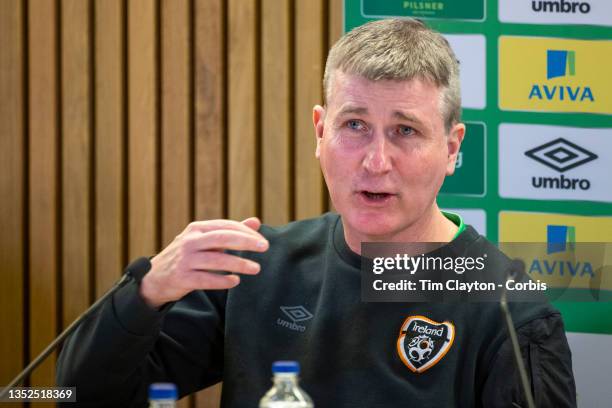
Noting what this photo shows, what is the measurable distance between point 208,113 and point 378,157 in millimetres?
1354

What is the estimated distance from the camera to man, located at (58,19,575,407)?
1702 mm

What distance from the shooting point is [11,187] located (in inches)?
118

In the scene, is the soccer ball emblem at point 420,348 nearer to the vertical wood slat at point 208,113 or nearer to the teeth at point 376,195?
the teeth at point 376,195

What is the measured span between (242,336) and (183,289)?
0.39m

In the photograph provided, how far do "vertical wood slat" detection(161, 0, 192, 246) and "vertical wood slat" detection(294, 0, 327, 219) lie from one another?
0.39 m

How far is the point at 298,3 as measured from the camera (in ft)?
10.0

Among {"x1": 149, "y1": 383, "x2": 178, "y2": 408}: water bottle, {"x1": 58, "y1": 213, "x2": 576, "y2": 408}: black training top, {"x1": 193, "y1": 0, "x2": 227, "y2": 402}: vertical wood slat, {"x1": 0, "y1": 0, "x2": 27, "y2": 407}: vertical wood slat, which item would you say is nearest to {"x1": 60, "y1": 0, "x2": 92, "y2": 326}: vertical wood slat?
{"x1": 0, "y1": 0, "x2": 27, "y2": 407}: vertical wood slat

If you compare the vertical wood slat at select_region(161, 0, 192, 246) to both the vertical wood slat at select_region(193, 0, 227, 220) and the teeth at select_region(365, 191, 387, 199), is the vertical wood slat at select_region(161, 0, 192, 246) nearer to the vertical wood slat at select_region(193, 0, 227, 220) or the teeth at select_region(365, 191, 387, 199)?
the vertical wood slat at select_region(193, 0, 227, 220)

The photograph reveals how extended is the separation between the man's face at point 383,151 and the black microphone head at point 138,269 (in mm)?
475

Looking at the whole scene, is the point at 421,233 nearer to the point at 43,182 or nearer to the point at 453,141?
the point at 453,141

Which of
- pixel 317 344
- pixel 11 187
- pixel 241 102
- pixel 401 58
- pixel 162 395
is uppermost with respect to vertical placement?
pixel 401 58

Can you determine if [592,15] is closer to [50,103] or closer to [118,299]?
[50,103]

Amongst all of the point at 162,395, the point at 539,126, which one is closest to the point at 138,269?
the point at 162,395

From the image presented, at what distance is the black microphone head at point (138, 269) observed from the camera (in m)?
1.56
